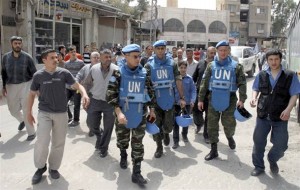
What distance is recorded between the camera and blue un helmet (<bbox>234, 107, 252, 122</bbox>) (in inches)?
220

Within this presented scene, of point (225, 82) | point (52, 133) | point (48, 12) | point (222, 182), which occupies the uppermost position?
point (48, 12)

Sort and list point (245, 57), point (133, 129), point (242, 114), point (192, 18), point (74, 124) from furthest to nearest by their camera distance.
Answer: point (192, 18) < point (245, 57) < point (74, 124) < point (242, 114) < point (133, 129)

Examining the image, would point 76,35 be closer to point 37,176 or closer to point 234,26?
point 37,176

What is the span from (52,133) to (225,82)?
2612mm

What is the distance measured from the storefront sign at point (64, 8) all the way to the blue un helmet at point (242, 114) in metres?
11.9

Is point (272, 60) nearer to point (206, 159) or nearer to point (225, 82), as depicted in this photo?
point (225, 82)

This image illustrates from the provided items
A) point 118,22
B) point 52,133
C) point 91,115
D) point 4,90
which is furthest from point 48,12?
point 52,133

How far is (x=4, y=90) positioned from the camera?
722cm

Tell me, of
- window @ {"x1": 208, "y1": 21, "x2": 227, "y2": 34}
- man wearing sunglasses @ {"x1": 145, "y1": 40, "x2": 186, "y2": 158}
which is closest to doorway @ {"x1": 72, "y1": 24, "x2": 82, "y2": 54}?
man wearing sunglasses @ {"x1": 145, "y1": 40, "x2": 186, "y2": 158}

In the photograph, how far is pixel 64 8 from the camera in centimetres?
1814

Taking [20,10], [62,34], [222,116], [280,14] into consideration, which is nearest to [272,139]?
[222,116]

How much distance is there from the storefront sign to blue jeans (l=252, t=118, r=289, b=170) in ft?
41.1

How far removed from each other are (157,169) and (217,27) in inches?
2548

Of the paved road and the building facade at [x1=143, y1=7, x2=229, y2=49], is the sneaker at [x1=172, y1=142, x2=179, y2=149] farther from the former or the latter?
the building facade at [x1=143, y1=7, x2=229, y2=49]
